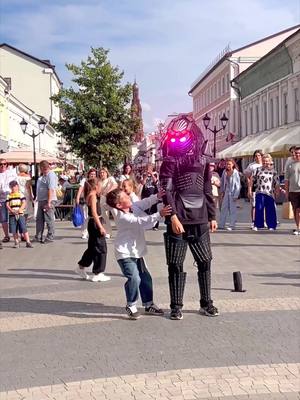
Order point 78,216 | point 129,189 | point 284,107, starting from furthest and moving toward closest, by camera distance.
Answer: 1. point 284,107
2. point 78,216
3. point 129,189

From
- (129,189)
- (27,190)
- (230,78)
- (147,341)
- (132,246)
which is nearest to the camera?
(147,341)

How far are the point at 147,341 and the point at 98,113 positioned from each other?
1150 inches

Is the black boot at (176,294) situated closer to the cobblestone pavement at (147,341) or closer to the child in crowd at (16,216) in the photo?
the cobblestone pavement at (147,341)

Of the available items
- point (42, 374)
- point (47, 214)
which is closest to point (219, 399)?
point (42, 374)

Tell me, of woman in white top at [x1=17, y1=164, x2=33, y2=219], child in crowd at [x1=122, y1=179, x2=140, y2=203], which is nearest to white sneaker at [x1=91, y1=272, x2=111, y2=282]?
child in crowd at [x1=122, y1=179, x2=140, y2=203]

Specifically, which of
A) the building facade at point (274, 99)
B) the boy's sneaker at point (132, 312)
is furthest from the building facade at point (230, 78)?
the boy's sneaker at point (132, 312)

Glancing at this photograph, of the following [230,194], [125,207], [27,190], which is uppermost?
[27,190]

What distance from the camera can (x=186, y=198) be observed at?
6312 millimetres

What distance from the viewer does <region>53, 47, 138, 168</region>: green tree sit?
34188mm

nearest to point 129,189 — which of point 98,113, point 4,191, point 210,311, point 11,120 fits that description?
point 210,311

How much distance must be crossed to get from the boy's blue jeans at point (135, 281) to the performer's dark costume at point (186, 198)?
36cm

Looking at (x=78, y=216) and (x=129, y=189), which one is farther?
(x=78, y=216)

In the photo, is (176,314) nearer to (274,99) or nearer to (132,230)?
(132,230)

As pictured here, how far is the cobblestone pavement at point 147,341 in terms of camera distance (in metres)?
4.49
